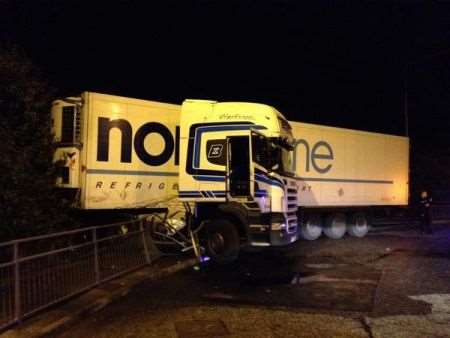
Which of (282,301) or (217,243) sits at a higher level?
(217,243)

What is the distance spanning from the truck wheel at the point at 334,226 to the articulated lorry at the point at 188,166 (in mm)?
4986

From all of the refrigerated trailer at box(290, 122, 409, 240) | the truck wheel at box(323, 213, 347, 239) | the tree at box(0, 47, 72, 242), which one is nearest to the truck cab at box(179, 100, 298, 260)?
the tree at box(0, 47, 72, 242)

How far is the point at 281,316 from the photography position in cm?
763

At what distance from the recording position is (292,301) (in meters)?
8.72

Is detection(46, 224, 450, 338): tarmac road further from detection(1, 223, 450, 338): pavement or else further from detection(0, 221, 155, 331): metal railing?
detection(0, 221, 155, 331): metal railing

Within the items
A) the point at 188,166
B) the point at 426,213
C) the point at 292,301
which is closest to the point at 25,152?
the point at 188,166

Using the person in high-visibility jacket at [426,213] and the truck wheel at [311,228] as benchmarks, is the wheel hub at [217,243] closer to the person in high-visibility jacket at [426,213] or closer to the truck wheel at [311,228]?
the truck wheel at [311,228]

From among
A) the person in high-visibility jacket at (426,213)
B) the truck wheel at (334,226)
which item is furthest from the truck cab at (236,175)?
the person in high-visibility jacket at (426,213)

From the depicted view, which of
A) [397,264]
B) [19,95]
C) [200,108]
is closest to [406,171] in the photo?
[397,264]

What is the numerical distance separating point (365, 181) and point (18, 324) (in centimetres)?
1447

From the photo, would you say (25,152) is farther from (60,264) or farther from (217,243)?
(217,243)

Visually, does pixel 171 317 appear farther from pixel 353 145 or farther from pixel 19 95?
pixel 353 145

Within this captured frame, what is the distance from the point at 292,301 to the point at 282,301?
156 mm

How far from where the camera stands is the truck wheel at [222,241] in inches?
500
